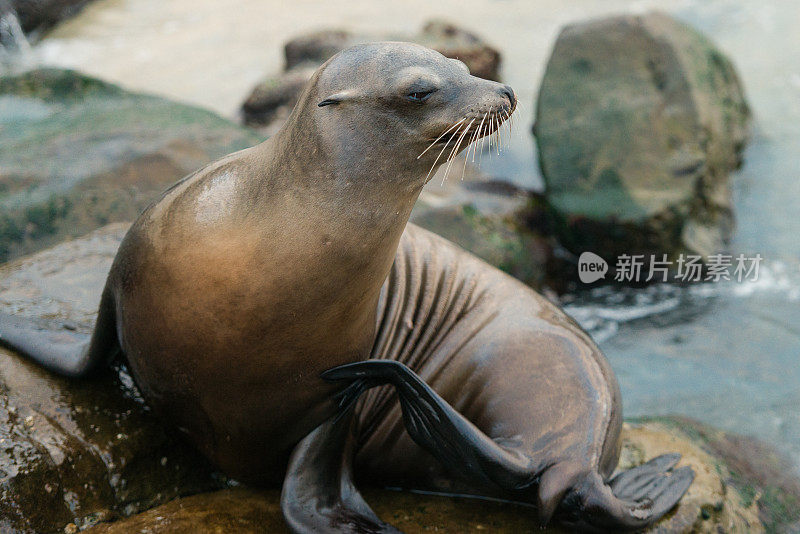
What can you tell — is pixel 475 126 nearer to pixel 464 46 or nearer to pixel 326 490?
pixel 326 490

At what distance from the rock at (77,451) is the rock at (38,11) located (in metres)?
11.2

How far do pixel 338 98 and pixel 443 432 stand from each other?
4.32 ft

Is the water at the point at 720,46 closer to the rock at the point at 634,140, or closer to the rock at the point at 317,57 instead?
the rock at the point at 634,140

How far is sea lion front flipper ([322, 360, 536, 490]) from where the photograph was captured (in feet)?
10.2

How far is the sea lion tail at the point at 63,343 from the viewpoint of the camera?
11.3 feet

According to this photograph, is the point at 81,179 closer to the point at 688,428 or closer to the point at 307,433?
the point at 307,433

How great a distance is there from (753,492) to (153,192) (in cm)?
396

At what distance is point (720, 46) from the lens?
39.2 feet

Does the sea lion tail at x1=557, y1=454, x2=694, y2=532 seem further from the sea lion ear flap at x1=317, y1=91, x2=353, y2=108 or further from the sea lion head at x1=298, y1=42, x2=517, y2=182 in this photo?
the sea lion ear flap at x1=317, y1=91, x2=353, y2=108

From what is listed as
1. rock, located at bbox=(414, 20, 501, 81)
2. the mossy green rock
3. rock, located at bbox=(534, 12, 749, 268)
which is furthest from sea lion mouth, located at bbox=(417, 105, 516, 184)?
rock, located at bbox=(414, 20, 501, 81)

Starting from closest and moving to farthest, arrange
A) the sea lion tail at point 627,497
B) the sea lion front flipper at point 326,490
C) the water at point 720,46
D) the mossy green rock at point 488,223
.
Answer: the sea lion front flipper at point 326,490 < the sea lion tail at point 627,497 < the water at point 720,46 < the mossy green rock at point 488,223

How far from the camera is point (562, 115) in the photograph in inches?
301

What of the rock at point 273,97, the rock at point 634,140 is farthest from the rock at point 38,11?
the rock at point 634,140

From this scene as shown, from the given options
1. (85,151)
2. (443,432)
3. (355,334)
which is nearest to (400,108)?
(355,334)
